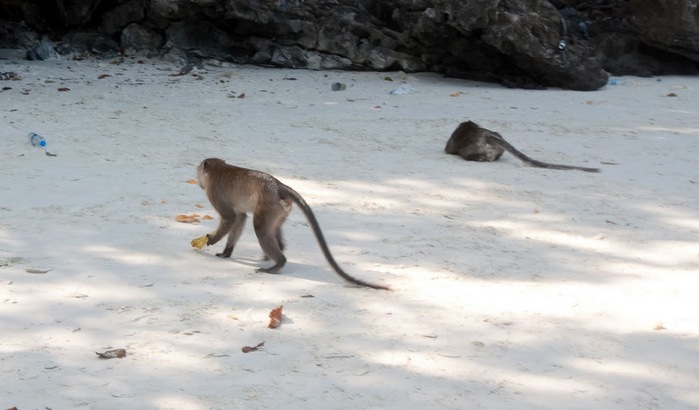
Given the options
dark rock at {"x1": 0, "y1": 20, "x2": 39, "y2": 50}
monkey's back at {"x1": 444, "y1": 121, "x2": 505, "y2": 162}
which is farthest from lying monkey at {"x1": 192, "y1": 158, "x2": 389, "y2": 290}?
dark rock at {"x1": 0, "y1": 20, "x2": 39, "y2": 50}

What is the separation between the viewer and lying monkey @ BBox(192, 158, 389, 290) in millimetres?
5479

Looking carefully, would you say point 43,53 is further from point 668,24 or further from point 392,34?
point 668,24

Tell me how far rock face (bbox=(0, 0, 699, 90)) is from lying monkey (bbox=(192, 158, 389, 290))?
745cm

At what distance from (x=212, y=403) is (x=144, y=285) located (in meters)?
1.48

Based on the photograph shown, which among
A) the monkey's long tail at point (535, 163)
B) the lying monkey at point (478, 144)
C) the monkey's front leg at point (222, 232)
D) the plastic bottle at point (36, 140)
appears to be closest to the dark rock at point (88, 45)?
the plastic bottle at point (36, 140)

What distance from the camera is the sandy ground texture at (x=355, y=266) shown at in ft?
13.6

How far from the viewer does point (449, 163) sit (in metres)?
8.55

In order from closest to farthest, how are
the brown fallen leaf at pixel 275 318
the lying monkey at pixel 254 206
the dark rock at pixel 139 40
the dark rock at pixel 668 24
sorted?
the brown fallen leaf at pixel 275 318, the lying monkey at pixel 254 206, the dark rock at pixel 668 24, the dark rock at pixel 139 40

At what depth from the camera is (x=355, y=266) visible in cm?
573

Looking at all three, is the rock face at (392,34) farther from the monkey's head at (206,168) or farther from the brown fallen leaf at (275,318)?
the brown fallen leaf at (275,318)

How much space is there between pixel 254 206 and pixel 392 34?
860 cm

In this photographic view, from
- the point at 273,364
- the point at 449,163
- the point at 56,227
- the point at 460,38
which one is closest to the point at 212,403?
the point at 273,364

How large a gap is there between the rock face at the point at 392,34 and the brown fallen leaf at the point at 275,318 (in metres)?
8.52

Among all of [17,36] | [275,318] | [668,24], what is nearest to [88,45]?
[17,36]
